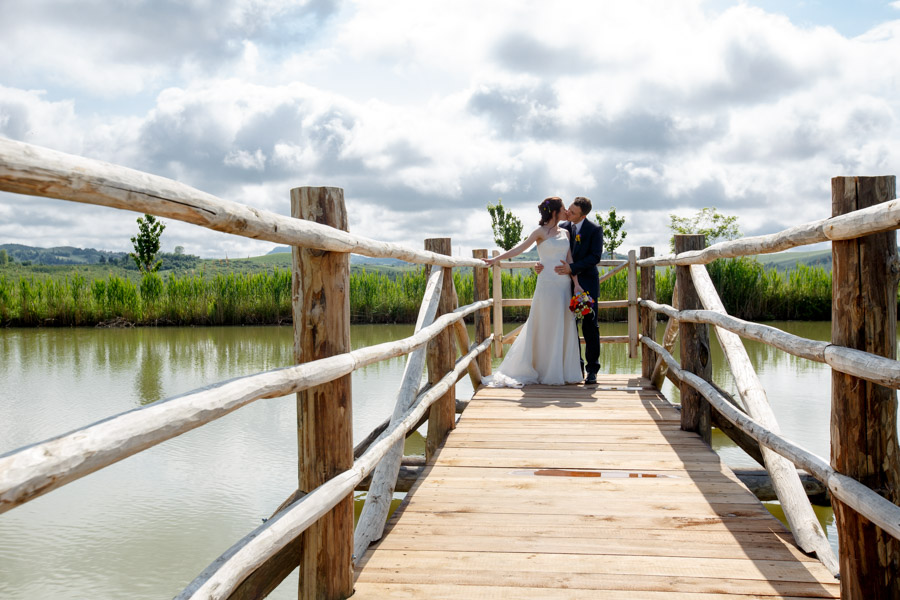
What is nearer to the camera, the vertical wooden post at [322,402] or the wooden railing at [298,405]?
the wooden railing at [298,405]

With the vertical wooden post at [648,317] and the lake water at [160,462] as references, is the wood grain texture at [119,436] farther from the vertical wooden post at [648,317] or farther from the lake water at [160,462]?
the vertical wooden post at [648,317]

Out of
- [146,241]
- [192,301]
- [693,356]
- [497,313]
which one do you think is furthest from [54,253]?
[693,356]

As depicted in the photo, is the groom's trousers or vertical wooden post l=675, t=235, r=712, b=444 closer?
vertical wooden post l=675, t=235, r=712, b=444

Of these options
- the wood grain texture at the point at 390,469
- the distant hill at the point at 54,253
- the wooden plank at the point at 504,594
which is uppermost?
the distant hill at the point at 54,253

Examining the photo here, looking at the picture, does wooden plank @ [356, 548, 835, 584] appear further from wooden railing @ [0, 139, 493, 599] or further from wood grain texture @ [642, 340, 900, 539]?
wood grain texture @ [642, 340, 900, 539]

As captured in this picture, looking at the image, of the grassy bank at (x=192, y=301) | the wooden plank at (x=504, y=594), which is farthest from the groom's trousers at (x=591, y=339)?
the grassy bank at (x=192, y=301)

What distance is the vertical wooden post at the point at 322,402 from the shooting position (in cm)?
219

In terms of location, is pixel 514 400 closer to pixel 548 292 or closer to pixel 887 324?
pixel 548 292

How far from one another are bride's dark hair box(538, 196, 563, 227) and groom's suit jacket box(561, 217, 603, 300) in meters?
0.19

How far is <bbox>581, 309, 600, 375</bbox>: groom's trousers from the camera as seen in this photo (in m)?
6.14

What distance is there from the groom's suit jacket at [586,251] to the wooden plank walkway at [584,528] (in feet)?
6.30

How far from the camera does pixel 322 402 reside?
88.0 inches

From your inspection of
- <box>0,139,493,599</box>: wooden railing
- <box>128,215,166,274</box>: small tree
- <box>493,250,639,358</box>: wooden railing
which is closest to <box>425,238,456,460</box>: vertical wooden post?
<box>0,139,493,599</box>: wooden railing

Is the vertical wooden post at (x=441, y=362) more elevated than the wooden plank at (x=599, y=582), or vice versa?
the vertical wooden post at (x=441, y=362)
